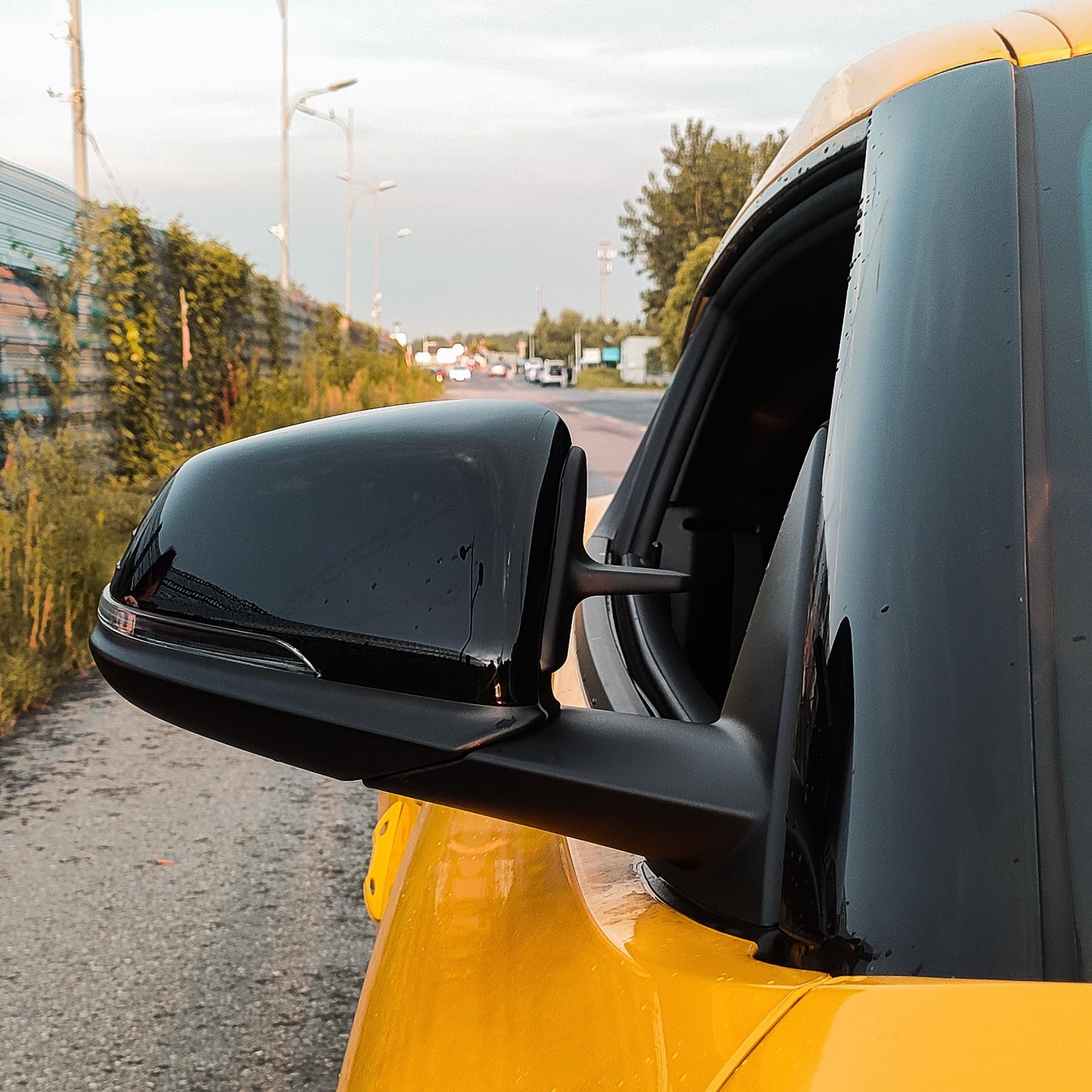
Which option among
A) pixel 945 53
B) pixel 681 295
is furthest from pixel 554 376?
pixel 945 53

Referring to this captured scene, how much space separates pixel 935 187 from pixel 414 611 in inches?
20.1

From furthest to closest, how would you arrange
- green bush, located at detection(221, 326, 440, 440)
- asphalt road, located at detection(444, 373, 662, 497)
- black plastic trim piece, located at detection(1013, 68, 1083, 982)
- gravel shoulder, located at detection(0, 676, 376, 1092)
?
asphalt road, located at detection(444, 373, 662, 497) → green bush, located at detection(221, 326, 440, 440) → gravel shoulder, located at detection(0, 676, 376, 1092) → black plastic trim piece, located at detection(1013, 68, 1083, 982)

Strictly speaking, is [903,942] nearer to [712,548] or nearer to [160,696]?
[160,696]

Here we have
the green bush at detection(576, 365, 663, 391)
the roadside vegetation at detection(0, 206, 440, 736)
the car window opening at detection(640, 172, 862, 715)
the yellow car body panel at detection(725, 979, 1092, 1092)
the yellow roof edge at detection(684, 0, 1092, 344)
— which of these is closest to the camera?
the yellow car body panel at detection(725, 979, 1092, 1092)

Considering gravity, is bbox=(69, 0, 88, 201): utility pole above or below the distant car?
above

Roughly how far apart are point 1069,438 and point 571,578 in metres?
0.34

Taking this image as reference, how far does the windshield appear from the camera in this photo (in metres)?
0.70

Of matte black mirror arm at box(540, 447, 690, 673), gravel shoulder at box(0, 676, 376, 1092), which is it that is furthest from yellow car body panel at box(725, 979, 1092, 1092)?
gravel shoulder at box(0, 676, 376, 1092)

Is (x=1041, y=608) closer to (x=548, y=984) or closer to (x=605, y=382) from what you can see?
(x=548, y=984)

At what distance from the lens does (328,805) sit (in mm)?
4527

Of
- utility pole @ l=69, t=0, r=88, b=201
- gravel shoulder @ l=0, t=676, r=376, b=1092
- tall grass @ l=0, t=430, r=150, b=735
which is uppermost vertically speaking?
utility pole @ l=69, t=0, r=88, b=201

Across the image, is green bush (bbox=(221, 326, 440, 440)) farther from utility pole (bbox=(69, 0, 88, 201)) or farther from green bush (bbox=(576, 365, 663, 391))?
green bush (bbox=(576, 365, 663, 391))

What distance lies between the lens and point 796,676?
873mm

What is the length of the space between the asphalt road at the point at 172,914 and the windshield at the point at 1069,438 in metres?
2.26
